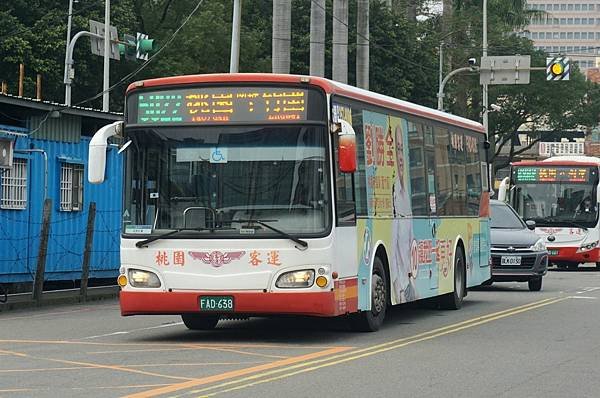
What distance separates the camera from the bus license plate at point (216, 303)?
46.8 feet

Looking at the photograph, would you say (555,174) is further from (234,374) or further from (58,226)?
Answer: (234,374)

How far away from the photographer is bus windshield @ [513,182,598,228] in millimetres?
36969

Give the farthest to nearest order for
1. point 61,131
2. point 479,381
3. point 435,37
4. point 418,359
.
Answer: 1. point 435,37
2. point 61,131
3. point 418,359
4. point 479,381

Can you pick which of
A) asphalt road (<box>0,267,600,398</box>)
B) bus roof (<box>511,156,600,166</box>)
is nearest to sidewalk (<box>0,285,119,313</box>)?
asphalt road (<box>0,267,600,398</box>)

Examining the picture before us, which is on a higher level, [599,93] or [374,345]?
[599,93]

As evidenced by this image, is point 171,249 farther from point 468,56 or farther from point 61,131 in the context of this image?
point 468,56

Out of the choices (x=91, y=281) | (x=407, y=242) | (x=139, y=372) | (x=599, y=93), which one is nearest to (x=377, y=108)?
(x=407, y=242)

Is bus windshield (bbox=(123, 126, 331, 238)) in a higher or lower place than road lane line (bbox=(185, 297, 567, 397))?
higher

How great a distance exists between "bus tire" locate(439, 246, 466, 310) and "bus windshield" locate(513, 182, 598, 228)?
16.6m

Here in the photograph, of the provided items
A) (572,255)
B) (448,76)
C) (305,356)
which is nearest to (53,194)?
(305,356)

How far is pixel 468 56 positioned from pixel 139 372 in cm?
6169

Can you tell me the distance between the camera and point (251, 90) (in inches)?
574

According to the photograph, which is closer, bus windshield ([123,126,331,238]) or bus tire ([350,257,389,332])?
bus windshield ([123,126,331,238])

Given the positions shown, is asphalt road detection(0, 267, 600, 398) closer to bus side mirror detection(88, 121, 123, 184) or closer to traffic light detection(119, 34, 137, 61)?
bus side mirror detection(88, 121, 123, 184)
